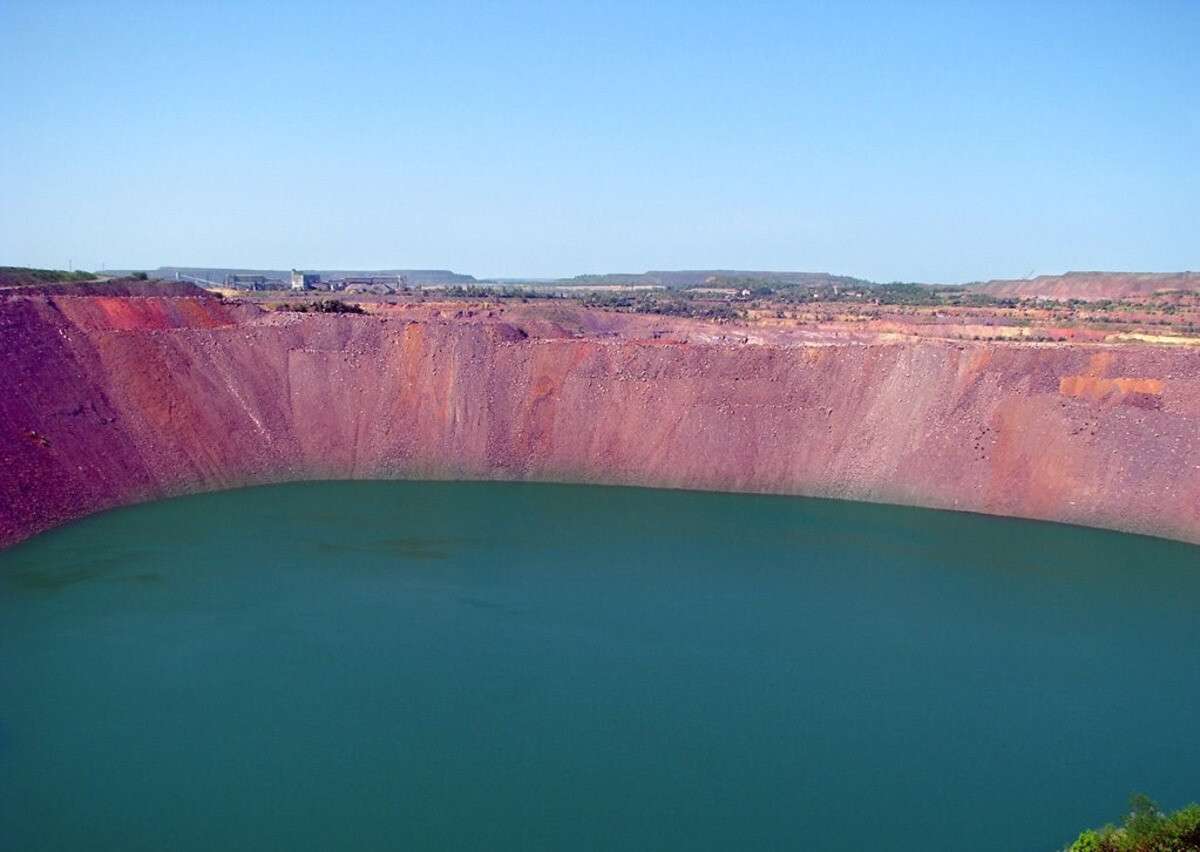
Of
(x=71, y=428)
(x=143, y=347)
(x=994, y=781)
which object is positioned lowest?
(x=994, y=781)

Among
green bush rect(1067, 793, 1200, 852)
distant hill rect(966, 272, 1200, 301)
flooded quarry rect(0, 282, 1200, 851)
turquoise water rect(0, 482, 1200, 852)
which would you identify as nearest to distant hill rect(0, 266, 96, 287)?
flooded quarry rect(0, 282, 1200, 851)

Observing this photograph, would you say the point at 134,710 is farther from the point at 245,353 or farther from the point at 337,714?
the point at 245,353

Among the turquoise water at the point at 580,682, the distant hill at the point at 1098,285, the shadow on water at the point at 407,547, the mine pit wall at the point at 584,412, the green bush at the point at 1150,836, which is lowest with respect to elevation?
the turquoise water at the point at 580,682

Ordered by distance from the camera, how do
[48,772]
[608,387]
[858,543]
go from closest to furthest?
[48,772] → [858,543] → [608,387]

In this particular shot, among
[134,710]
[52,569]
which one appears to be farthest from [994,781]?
[52,569]

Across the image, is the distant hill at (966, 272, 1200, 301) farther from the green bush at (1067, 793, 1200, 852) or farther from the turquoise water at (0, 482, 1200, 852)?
the green bush at (1067, 793, 1200, 852)

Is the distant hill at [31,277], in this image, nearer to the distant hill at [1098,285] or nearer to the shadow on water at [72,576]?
the shadow on water at [72,576]

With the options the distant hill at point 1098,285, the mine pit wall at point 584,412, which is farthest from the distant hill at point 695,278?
the mine pit wall at point 584,412
